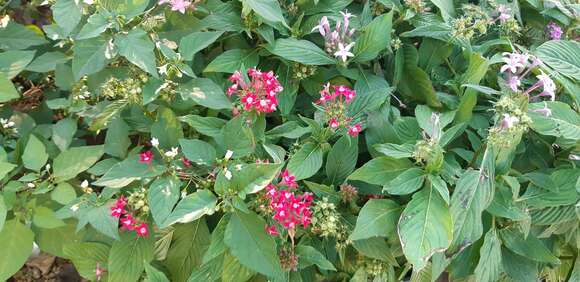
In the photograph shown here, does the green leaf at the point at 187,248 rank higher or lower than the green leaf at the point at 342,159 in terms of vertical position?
lower

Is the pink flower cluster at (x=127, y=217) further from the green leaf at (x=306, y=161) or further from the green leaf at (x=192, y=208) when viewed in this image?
the green leaf at (x=306, y=161)

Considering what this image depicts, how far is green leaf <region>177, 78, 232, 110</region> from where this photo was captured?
4.89 ft

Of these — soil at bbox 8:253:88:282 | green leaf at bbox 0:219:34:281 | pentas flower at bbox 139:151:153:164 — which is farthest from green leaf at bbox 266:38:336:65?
soil at bbox 8:253:88:282

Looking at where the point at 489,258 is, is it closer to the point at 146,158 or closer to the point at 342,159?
the point at 342,159

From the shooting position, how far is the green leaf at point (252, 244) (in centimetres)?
136

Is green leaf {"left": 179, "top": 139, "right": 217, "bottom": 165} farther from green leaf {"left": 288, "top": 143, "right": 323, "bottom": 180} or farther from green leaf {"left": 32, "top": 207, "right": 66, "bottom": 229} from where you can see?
green leaf {"left": 32, "top": 207, "right": 66, "bottom": 229}

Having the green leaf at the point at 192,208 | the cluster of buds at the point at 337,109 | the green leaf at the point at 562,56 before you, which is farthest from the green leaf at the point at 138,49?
the green leaf at the point at 562,56

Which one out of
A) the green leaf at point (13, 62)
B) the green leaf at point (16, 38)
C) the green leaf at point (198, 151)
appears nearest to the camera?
→ the green leaf at point (198, 151)

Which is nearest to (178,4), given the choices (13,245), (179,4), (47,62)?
(179,4)

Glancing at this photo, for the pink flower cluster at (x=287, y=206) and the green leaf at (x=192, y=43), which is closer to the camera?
the pink flower cluster at (x=287, y=206)

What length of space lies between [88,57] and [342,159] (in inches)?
28.3

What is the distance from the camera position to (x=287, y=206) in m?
1.34

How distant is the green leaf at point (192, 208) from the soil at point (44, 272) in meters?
0.96

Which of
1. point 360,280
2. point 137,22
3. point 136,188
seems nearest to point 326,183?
point 360,280
